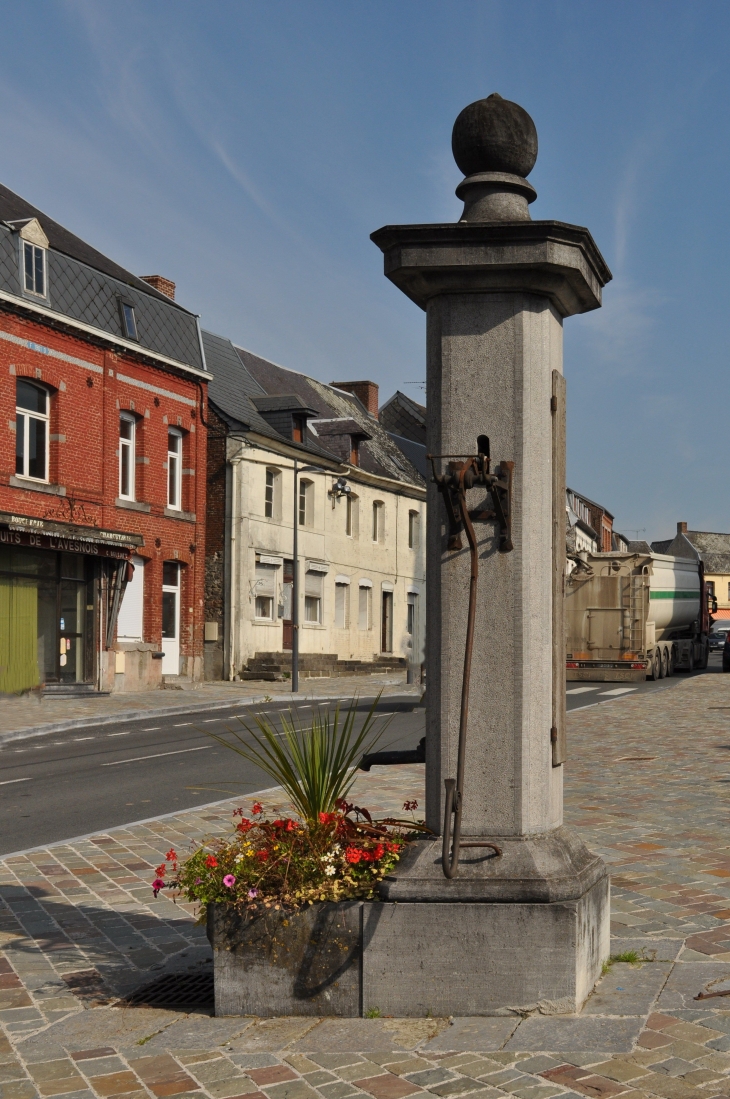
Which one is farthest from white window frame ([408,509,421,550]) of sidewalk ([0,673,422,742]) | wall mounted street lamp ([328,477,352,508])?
sidewalk ([0,673,422,742])

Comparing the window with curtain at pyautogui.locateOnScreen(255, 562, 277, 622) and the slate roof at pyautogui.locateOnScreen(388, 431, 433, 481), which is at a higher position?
the slate roof at pyautogui.locateOnScreen(388, 431, 433, 481)

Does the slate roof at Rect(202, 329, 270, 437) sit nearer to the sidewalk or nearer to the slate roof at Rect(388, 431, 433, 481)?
the sidewalk

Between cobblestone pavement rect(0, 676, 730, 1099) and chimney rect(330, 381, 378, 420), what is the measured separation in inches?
1682

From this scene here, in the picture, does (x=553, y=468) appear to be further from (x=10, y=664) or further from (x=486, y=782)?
(x=10, y=664)

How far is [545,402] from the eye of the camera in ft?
16.4

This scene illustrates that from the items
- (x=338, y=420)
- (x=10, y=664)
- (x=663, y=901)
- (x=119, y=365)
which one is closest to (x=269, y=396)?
(x=338, y=420)

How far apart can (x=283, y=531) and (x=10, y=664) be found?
1277 centimetres

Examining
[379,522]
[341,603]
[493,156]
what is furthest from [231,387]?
[493,156]

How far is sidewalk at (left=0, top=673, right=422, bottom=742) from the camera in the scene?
20.3 meters

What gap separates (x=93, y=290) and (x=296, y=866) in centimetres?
2432

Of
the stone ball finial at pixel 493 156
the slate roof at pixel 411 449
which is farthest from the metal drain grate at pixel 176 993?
the slate roof at pixel 411 449

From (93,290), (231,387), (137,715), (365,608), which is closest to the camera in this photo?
(137,715)

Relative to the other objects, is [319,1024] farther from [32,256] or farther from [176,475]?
[176,475]

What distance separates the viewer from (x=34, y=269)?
25.1m
